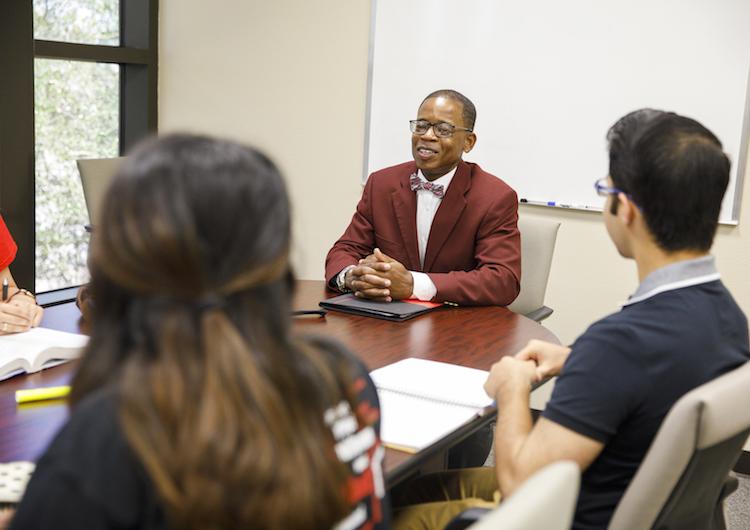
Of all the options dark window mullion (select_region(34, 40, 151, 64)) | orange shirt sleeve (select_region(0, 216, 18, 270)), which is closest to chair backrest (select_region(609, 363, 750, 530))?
orange shirt sleeve (select_region(0, 216, 18, 270))

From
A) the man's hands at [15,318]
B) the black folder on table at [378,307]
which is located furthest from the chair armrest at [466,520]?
the man's hands at [15,318]

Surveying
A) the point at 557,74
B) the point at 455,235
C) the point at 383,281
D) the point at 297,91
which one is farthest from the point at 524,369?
the point at 297,91

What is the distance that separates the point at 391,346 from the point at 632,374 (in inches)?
34.8

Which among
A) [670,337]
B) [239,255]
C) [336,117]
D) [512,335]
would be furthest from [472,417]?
[336,117]

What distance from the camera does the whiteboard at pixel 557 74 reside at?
11.7 feet

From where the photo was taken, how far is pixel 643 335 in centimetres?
152

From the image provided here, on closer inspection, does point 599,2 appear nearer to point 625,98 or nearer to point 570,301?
point 625,98

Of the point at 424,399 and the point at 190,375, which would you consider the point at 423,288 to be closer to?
the point at 424,399

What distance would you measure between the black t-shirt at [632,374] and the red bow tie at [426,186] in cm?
166

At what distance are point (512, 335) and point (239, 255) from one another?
1732mm

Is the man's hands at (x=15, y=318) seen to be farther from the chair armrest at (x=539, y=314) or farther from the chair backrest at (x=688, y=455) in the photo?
the chair armrest at (x=539, y=314)

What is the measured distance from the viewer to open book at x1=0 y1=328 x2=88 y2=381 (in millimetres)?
1856

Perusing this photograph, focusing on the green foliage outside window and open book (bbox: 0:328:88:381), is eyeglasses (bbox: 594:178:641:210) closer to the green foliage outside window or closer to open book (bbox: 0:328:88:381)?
open book (bbox: 0:328:88:381)

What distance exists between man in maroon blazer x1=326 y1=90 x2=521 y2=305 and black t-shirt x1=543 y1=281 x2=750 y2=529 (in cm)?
131
